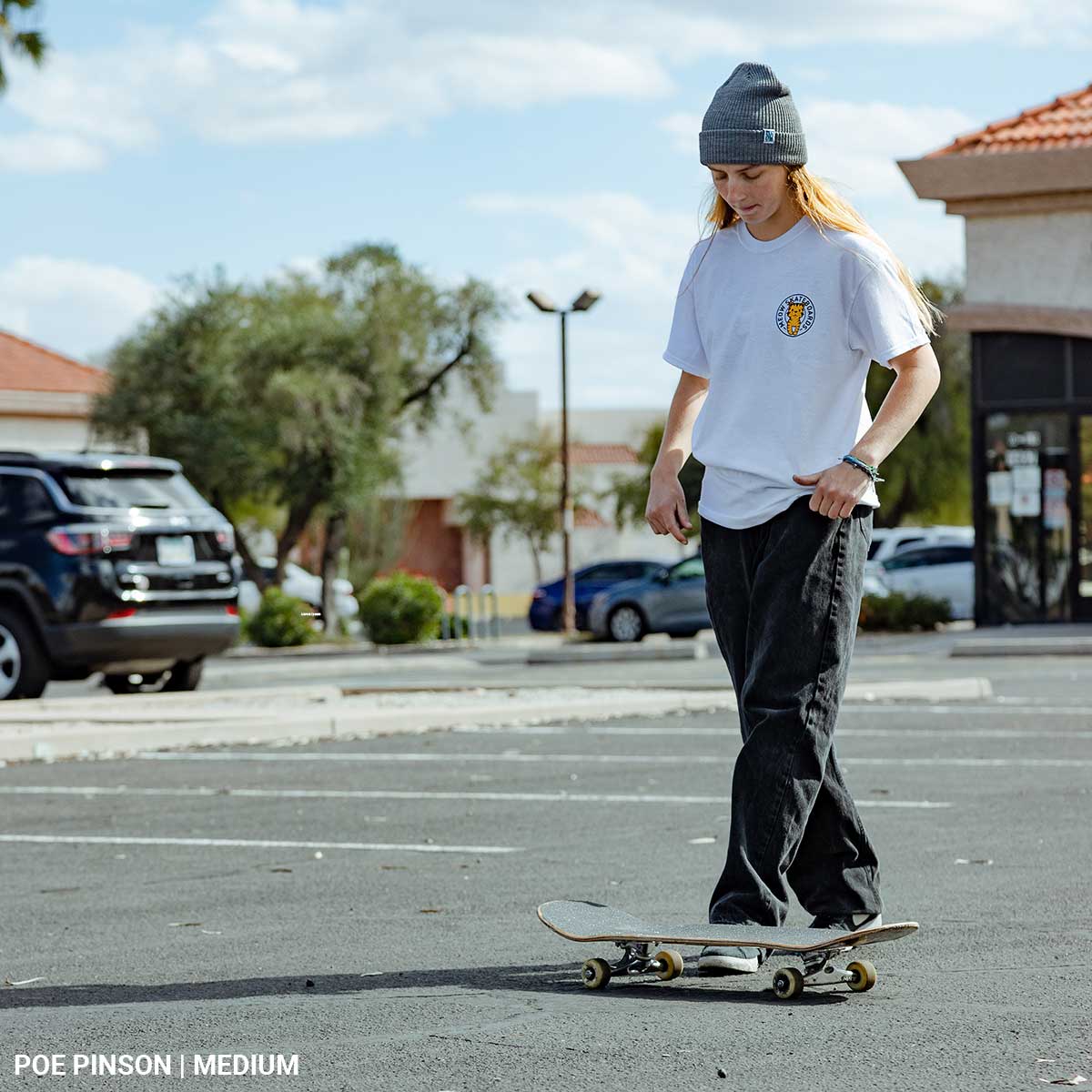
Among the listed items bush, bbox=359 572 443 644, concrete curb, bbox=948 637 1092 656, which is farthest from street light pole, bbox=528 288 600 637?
concrete curb, bbox=948 637 1092 656

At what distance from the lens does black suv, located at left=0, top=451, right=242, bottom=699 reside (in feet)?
45.7

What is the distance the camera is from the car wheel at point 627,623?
29.3 meters

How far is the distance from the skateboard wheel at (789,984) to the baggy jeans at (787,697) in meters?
0.17

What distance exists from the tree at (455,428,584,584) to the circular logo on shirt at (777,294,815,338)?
4868 centimetres

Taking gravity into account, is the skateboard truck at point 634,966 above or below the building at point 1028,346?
below

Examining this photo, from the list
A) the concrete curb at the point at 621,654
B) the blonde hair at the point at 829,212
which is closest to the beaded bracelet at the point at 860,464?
the blonde hair at the point at 829,212

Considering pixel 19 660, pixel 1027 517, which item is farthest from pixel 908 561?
pixel 19 660

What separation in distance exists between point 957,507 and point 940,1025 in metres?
45.7

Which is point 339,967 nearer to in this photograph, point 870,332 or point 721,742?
point 870,332

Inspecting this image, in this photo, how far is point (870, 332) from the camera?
4375 millimetres

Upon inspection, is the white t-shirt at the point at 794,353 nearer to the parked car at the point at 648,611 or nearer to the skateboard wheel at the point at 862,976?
the skateboard wheel at the point at 862,976

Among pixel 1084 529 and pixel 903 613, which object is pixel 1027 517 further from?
pixel 903 613

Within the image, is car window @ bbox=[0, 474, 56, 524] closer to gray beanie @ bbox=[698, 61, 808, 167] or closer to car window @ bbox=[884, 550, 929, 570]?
gray beanie @ bbox=[698, 61, 808, 167]

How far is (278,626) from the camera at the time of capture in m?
28.5
